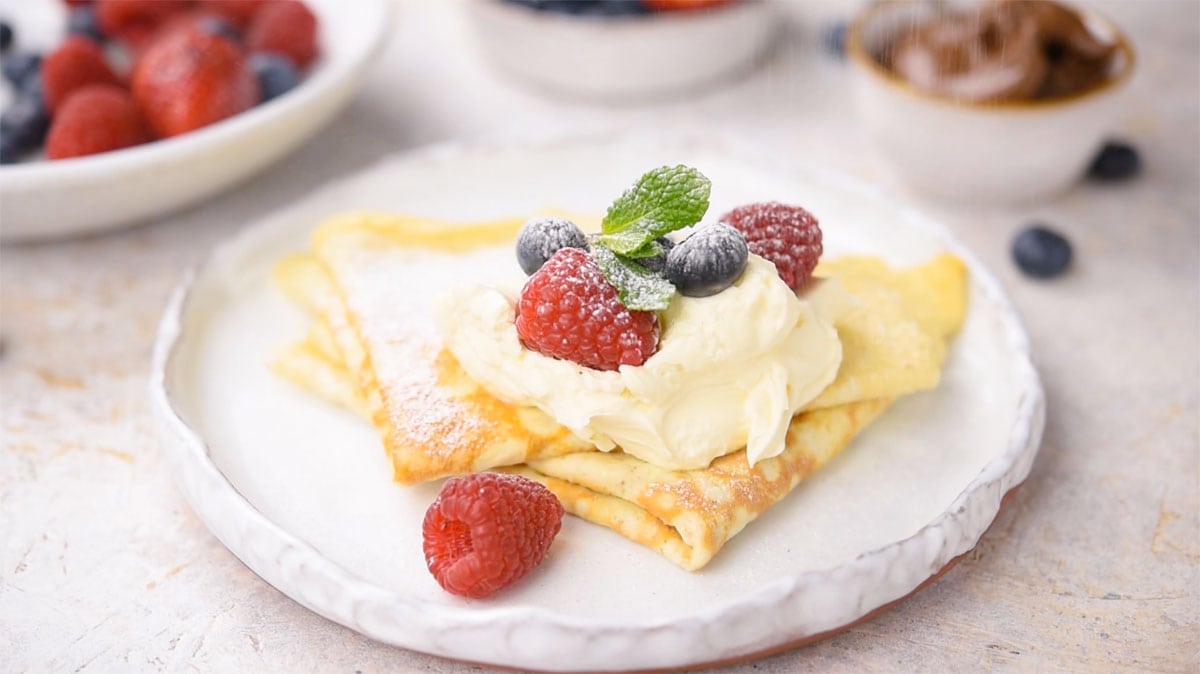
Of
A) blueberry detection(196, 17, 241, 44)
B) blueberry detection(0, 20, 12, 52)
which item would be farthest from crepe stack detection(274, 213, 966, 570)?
blueberry detection(0, 20, 12, 52)

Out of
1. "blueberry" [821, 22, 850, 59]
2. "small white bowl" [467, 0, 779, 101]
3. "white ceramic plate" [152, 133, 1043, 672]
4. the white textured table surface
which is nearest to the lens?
"white ceramic plate" [152, 133, 1043, 672]

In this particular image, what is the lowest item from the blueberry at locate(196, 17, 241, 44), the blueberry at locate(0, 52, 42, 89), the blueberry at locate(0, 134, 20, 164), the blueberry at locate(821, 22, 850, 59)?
the blueberry at locate(821, 22, 850, 59)

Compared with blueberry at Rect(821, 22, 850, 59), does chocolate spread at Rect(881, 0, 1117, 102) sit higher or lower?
higher

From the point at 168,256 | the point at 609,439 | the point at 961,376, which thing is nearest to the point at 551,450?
the point at 609,439

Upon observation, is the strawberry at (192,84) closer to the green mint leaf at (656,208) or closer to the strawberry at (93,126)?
the strawberry at (93,126)

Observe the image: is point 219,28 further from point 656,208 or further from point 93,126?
point 656,208

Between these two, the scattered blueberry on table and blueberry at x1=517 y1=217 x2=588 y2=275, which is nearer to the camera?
blueberry at x1=517 y1=217 x2=588 y2=275

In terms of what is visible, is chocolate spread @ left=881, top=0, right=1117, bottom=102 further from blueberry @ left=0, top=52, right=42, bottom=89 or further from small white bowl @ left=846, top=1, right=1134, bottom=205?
blueberry @ left=0, top=52, right=42, bottom=89

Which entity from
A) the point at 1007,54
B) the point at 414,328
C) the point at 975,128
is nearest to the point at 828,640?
the point at 414,328
